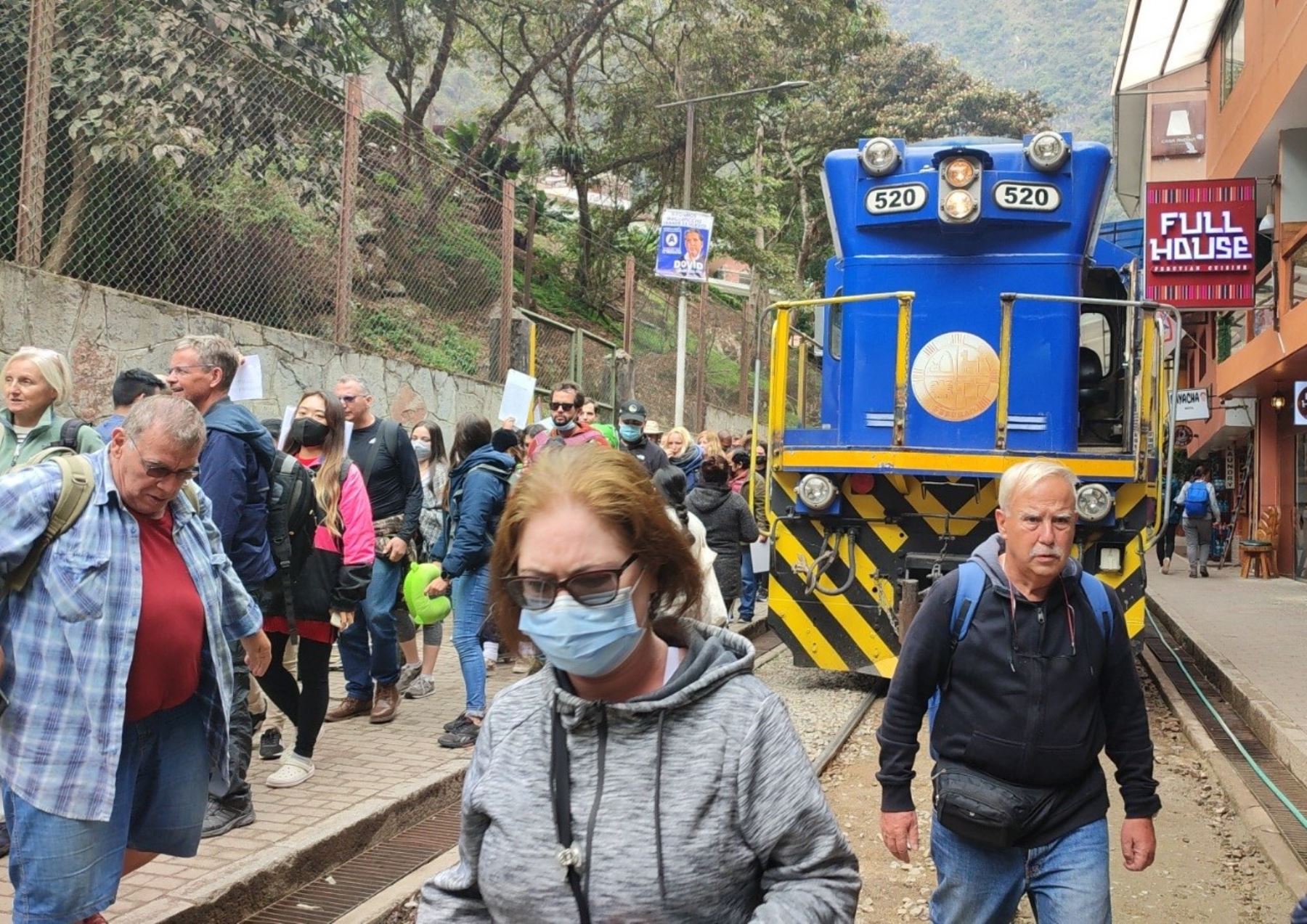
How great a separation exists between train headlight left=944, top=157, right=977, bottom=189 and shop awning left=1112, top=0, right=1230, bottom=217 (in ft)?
57.4

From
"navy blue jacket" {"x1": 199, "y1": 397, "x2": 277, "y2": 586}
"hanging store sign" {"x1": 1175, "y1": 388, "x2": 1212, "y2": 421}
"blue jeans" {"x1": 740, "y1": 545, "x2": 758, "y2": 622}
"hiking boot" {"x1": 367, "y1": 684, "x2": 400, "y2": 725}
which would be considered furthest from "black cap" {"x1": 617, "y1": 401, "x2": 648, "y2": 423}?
"hanging store sign" {"x1": 1175, "y1": 388, "x2": 1212, "y2": 421}

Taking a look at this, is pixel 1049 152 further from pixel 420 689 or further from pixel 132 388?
pixel 132 388

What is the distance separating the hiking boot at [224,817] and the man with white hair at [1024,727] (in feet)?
9.73

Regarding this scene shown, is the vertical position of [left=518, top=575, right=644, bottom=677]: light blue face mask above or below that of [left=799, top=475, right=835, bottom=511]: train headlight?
below

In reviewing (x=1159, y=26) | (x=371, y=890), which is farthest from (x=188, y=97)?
(x=1159, y=26)

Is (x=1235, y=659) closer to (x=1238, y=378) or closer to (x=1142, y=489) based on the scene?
(x=1142, y=489)

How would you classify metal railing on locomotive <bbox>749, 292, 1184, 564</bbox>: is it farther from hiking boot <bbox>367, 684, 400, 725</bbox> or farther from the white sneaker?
the white sneaker

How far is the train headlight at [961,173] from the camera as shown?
28.3 ft

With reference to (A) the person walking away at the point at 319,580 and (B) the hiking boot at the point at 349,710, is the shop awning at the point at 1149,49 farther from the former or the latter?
(A) the person walking away at the point at 319,580

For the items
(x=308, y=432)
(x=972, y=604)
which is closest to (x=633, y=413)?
(x=308, y=432)

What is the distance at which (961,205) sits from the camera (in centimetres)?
862

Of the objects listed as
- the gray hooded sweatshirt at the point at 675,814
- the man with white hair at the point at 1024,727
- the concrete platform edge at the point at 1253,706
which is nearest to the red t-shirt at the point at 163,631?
the gray hooded sweatshirt at the point at 675,814

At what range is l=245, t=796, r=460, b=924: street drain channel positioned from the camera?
4727 millimetres

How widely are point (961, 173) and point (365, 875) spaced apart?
5976 mm
